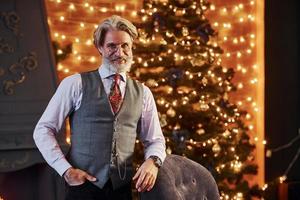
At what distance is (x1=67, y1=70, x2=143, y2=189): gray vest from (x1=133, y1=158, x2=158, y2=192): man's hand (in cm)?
9

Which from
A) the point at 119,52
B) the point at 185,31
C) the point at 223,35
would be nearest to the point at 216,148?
the point at 185,31

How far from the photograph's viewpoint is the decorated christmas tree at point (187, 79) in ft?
14.1

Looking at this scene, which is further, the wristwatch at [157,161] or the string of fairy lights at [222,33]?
the string of fairy lights at [222,33]

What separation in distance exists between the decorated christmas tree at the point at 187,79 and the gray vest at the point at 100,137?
1.92 metres

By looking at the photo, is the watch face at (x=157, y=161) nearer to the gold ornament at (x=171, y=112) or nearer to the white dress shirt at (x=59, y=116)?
the white dress shirt at (x=59, y=116)

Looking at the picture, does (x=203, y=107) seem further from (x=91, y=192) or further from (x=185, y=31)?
(x=91, y=192)

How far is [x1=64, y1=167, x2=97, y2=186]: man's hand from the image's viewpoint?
7.29 ft

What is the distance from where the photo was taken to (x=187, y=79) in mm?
4312

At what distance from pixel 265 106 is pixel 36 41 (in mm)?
2574

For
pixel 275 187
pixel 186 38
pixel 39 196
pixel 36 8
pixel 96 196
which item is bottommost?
pixel 275 187

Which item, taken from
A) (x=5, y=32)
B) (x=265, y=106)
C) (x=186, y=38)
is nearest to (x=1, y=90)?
(x=5, y=32)

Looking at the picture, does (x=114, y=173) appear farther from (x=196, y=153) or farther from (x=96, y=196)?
(x=196, y=153)

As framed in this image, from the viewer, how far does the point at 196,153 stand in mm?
4422

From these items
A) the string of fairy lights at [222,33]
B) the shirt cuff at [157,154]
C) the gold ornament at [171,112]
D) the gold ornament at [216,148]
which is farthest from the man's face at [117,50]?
the string of fairy lights at [222,33]
